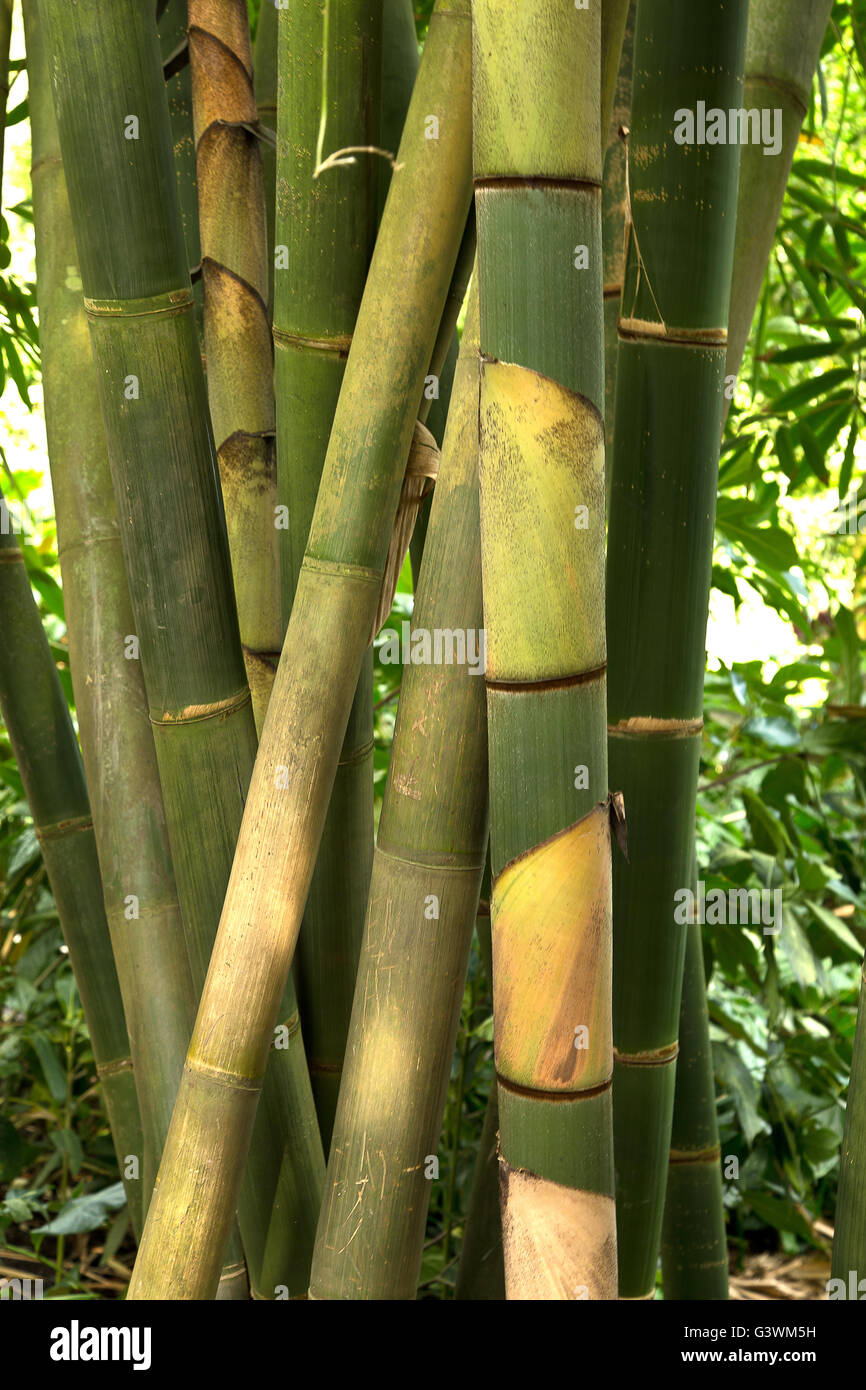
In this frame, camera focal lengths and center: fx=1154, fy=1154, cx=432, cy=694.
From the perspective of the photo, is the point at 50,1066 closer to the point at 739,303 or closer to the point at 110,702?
the point at 110,702

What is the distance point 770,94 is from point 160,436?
48 centimetres

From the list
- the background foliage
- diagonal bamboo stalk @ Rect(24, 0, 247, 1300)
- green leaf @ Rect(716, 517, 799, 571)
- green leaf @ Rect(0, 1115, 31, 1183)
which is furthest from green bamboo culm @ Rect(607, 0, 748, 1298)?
green leaf @ Rect(0, 1115, 31, 1183)

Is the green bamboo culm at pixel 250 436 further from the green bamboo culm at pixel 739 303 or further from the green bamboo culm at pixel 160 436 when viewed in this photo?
the green bamboo culm at pixel 739 303

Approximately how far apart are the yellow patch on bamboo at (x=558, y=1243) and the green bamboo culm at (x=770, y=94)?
0.52m

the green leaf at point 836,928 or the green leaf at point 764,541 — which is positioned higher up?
the green leaf at point 764,541

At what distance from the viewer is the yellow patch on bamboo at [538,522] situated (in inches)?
18.9

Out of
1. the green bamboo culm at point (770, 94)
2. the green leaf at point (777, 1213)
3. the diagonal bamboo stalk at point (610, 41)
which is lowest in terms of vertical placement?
the green leaf at point (777, 1213)

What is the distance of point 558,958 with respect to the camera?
50 centimetres

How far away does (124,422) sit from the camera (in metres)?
0.61

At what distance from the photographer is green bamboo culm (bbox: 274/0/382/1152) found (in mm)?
586

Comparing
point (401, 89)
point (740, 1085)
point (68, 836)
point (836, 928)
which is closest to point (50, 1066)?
point (68, 836)

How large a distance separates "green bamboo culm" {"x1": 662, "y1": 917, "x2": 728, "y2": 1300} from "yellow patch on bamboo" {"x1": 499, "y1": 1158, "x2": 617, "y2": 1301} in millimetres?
401

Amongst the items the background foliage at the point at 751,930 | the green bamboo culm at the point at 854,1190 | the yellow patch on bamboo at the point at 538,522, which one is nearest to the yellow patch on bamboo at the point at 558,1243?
the green bamboo culm at the point at 854,1190

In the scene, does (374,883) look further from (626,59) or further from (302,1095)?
(626,59)
